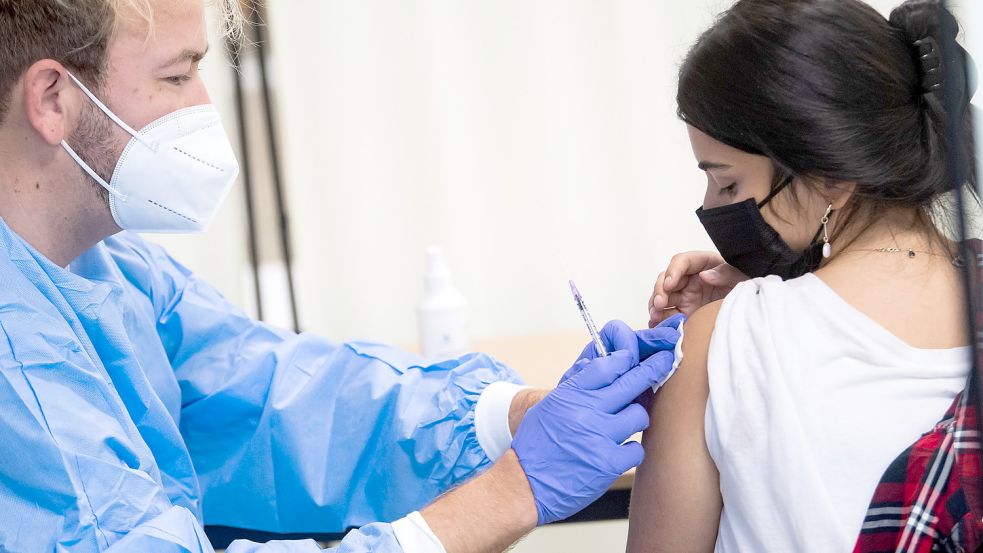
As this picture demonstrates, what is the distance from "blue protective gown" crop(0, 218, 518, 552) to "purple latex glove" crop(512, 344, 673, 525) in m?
0.19

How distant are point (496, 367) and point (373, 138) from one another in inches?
A: 42.0

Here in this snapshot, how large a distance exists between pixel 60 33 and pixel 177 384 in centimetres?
54

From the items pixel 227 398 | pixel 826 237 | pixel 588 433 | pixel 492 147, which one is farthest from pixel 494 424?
pixel 492 147

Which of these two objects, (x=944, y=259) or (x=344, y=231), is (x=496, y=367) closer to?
(x=944, y=259)

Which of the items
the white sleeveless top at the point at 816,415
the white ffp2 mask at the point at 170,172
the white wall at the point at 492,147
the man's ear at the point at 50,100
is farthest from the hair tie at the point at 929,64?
the white wall at the point at 492,147

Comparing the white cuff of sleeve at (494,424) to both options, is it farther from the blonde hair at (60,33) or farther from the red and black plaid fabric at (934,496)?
the blonde hair at (60,33)

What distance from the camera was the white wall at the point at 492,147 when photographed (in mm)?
2355

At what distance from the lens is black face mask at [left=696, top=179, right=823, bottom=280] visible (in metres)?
1.16

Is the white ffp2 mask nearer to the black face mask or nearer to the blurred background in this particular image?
the black face mask

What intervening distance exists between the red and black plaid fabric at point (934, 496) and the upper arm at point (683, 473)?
0.17 meters

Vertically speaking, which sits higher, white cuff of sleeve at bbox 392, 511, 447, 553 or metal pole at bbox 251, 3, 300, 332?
metal pole at bbox 251, 3, 300, 332

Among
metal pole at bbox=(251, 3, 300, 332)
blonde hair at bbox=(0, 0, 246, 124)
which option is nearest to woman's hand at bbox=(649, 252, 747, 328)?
→ blonde hair at bbox=(0, 0, 246, 124)

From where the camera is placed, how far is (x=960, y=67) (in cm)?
79

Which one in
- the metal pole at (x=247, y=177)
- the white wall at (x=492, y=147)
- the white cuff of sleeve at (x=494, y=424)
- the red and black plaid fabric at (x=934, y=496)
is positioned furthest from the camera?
the metal pole at (x=247, y=177)
